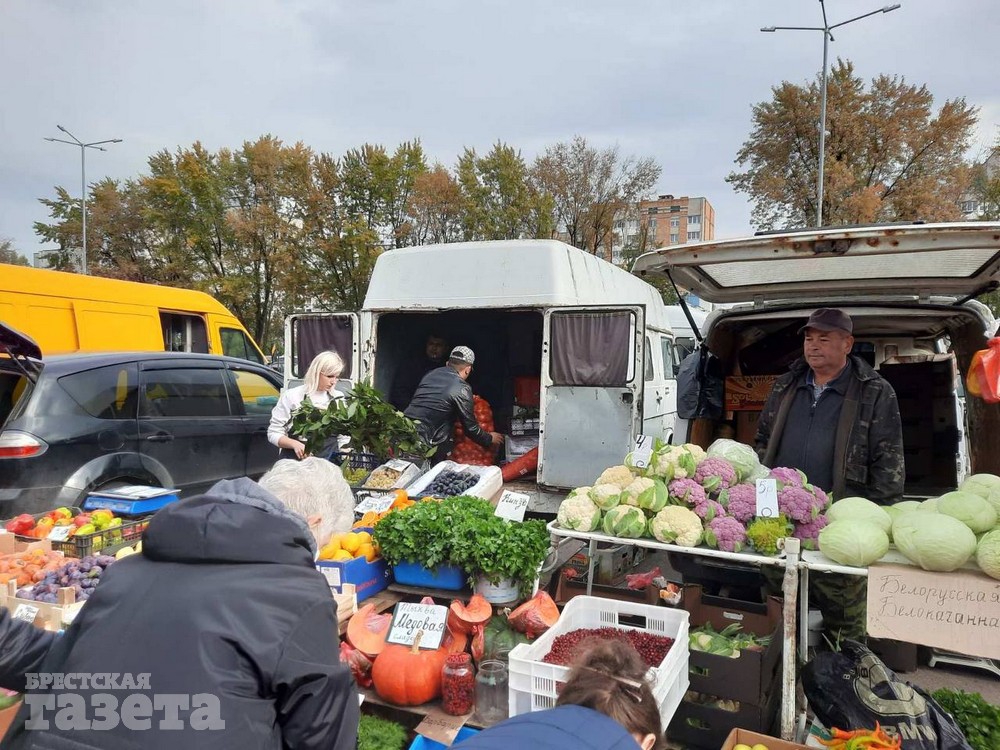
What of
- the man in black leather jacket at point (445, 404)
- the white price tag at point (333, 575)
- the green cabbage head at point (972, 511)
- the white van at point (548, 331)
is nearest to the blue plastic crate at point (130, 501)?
the white price tag at point (333, 575)

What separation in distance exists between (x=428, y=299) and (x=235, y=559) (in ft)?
17.5

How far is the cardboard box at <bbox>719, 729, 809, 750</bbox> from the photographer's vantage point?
2.30 m

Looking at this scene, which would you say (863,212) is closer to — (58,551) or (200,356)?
(200,356)

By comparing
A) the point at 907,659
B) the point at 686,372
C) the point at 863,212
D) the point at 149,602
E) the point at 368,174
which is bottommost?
the point at 907,659

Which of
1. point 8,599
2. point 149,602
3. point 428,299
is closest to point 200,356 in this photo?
point 428,299

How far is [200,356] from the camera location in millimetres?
6762

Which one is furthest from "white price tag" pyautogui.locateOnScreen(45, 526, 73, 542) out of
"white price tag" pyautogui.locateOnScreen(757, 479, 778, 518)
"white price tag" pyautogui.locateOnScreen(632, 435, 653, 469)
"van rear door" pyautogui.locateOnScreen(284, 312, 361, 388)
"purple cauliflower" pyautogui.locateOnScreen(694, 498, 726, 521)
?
"white price tag" pyautogui.locateOnScreen(757, 479, 778, 518)

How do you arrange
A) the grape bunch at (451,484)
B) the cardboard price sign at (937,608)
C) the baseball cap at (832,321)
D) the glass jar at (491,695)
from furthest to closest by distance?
the grape bunch at (451,484), the baseball cap at (832,321), the glass jar at (491,695), the cardboard price sign at (937,608)

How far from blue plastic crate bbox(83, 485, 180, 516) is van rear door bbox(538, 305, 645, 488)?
3347 mm

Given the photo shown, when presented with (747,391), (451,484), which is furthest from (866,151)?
(451,484)

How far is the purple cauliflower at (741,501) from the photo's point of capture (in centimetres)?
273

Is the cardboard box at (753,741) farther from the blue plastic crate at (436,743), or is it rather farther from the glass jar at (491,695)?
the blue plastic crate at (436,743)

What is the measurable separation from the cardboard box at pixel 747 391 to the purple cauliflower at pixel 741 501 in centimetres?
317

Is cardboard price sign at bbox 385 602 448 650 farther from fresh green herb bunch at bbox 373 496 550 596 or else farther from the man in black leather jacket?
the man in black leather jacket
